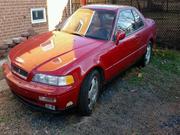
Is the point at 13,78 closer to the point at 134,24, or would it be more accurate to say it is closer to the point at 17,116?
the point at 17,116

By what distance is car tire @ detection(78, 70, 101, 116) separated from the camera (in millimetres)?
4164

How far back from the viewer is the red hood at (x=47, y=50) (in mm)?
4207

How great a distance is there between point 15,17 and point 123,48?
158 inches

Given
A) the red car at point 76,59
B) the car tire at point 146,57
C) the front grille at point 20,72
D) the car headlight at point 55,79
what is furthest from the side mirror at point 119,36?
the car tire at point 146,57

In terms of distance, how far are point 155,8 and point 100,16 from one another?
6271 millimetres

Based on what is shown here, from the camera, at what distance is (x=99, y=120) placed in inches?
172

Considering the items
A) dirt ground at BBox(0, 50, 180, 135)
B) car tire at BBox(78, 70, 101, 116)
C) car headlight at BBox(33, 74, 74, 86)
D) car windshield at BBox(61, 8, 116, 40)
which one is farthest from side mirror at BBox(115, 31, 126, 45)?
car headlight at BBox(33, 74, 74, 86)

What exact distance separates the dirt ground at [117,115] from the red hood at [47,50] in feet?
2.60

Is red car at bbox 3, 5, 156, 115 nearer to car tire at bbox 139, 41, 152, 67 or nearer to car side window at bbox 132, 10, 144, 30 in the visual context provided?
car side window at bbox 132, 10, 144, 30

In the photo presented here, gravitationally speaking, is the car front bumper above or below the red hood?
below

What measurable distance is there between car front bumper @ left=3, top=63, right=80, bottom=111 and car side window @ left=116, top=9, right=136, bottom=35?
6.24 feet

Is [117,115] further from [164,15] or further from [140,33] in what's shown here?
[164,15]

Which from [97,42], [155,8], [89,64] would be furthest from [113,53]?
[155,8]

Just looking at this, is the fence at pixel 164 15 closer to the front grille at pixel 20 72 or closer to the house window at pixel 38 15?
the house window at pixel 38 15
